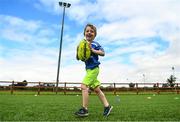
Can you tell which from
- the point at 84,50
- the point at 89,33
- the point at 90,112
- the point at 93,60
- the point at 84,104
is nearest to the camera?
the point at 84,104

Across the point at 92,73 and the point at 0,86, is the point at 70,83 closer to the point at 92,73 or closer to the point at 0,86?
the point at 0,86

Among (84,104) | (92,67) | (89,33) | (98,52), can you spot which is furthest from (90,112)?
(89,33)

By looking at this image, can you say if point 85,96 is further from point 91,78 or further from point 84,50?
point 84,50

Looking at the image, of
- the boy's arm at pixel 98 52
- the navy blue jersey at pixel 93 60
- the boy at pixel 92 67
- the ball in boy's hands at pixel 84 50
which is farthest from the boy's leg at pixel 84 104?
the boy's arm at pixel 98 52

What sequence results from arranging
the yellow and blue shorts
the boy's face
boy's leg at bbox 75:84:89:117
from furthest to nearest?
1. the boy's face
2. the yellow and blue shorts
3. boy's leg at bbox 75:84:89:117

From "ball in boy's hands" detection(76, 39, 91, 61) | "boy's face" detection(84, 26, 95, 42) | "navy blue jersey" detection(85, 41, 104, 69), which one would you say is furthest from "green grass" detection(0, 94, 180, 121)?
"boy's face" detection(84, 26, 95, 42)

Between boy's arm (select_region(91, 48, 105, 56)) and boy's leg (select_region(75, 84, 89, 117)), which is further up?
boy's arm (select_region(91, 48, 105, 56))

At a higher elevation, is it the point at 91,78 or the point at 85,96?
the point at 91,78

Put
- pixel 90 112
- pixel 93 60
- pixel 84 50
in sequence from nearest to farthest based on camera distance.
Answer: pixel 84 50 < pixel 93 60 < pixel 90 112

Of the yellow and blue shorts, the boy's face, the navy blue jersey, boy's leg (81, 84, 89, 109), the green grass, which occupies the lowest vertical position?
the green grass

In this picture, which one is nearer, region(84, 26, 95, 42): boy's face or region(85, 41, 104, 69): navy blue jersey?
region(85, 41, 104, 69): navy blue jersey

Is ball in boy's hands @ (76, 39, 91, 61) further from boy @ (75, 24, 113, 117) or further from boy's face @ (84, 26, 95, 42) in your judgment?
boy's face @ (84, 26, 95, 42)

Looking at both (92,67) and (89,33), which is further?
(89,33)

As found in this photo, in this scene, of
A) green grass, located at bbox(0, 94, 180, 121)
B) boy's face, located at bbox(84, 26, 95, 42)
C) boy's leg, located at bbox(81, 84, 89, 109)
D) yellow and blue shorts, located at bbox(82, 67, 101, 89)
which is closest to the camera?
green grass, located at bbox(0, 94, 180, 121)
